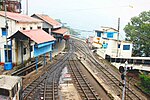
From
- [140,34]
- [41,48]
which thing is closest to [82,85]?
[41,48]

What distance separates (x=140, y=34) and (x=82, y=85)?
2497 cm

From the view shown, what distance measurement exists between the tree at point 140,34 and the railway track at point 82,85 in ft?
56.8

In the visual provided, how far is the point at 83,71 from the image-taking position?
31562 mm

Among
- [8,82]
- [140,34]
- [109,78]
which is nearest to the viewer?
[8,82]

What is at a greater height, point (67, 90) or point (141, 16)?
point (141, 16)

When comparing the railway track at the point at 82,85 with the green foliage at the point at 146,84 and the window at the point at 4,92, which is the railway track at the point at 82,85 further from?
the window at the point at 4,92

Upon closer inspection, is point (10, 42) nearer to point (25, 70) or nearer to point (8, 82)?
point (25, 70)

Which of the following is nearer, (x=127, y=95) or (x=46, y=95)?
(x=46, y=95)

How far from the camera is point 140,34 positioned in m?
45.3

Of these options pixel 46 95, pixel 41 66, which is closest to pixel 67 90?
pixel 46 95

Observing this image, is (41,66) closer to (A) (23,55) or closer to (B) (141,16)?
(A) (23,55)

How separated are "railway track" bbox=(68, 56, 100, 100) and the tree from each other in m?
17.3

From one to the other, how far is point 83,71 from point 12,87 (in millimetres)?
17813

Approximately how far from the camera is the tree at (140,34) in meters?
44.0
